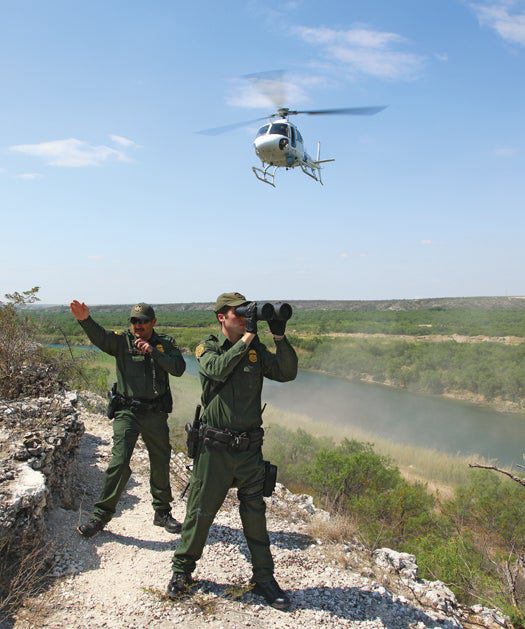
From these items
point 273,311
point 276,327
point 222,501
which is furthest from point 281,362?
point 222,501

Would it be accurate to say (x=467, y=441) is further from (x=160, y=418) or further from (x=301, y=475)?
(x=160, y=418)

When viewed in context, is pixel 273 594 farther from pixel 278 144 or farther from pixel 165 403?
pixel 278 144

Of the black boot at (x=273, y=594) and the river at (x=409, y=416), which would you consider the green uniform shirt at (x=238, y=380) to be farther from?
the river at (x=409, y=416)

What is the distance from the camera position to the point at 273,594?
10.9 ft

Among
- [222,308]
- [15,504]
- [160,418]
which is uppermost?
[222,308]

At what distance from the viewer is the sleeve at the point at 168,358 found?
3930 millimetres

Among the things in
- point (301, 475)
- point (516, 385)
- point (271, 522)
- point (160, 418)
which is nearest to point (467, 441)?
point (516, 385)

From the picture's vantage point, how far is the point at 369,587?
3.82 metres

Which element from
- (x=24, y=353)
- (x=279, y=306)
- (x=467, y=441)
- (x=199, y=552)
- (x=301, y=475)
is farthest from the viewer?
(x=467, y=441)

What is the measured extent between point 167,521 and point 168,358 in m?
1.48

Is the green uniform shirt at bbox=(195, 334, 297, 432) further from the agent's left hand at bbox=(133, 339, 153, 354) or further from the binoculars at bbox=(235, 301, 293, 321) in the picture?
the agent's left hand at bbox=(133, 339, 153, 354)

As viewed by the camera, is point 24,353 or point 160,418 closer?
point 160,418

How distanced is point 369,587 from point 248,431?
1657 millimetres

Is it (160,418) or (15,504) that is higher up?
(160,418)
